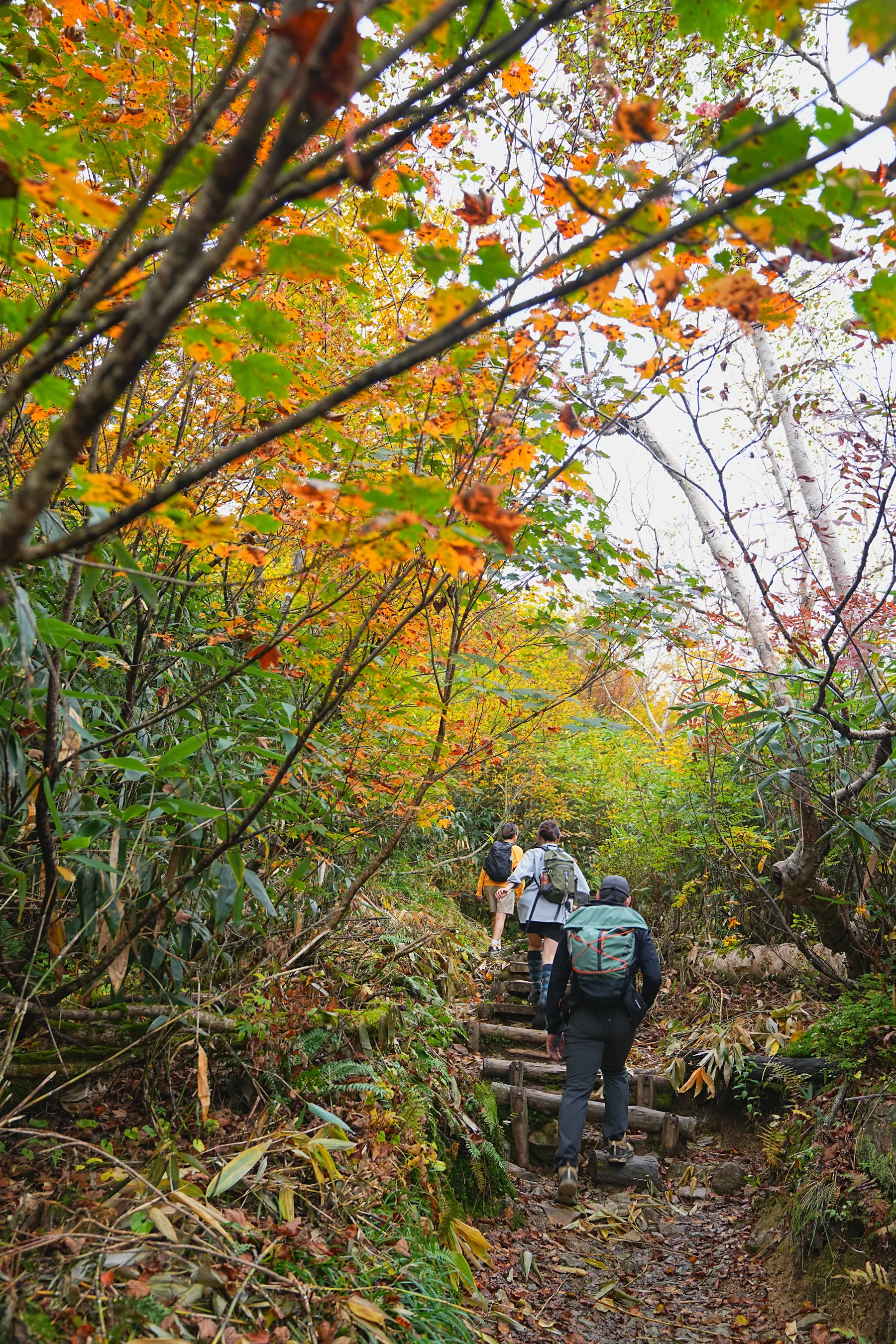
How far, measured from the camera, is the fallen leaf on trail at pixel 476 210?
2320 millimetres

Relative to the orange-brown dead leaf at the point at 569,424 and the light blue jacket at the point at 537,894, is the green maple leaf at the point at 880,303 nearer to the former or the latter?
the orange-brown dead leaf at the point at 569,424

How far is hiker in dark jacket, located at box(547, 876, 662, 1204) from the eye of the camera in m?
5.39

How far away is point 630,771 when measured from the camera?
11672 millimetres

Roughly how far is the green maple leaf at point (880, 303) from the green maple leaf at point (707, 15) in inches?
26.1

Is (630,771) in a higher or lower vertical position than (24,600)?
higher

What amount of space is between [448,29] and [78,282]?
1.33m

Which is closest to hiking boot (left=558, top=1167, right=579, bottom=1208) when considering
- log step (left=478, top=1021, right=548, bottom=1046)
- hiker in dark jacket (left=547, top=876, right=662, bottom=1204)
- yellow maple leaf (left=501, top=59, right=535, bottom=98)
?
hiker in dark jacket (left=547, top=876, right=662, bottom=1204)

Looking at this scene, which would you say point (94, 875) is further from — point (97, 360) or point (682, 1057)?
point (682, 1057)

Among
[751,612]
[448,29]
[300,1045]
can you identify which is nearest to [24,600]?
[448,29]

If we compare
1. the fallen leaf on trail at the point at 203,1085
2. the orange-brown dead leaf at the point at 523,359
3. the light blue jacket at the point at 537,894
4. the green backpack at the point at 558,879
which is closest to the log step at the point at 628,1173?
the light blue jacket at the point at 537,894

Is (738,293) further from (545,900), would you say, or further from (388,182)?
(545,900)

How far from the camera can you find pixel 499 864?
27.3 feet

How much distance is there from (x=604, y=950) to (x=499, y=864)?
2944 mm

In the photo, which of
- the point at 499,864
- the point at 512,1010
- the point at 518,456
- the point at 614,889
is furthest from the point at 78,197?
the point at 499,864
